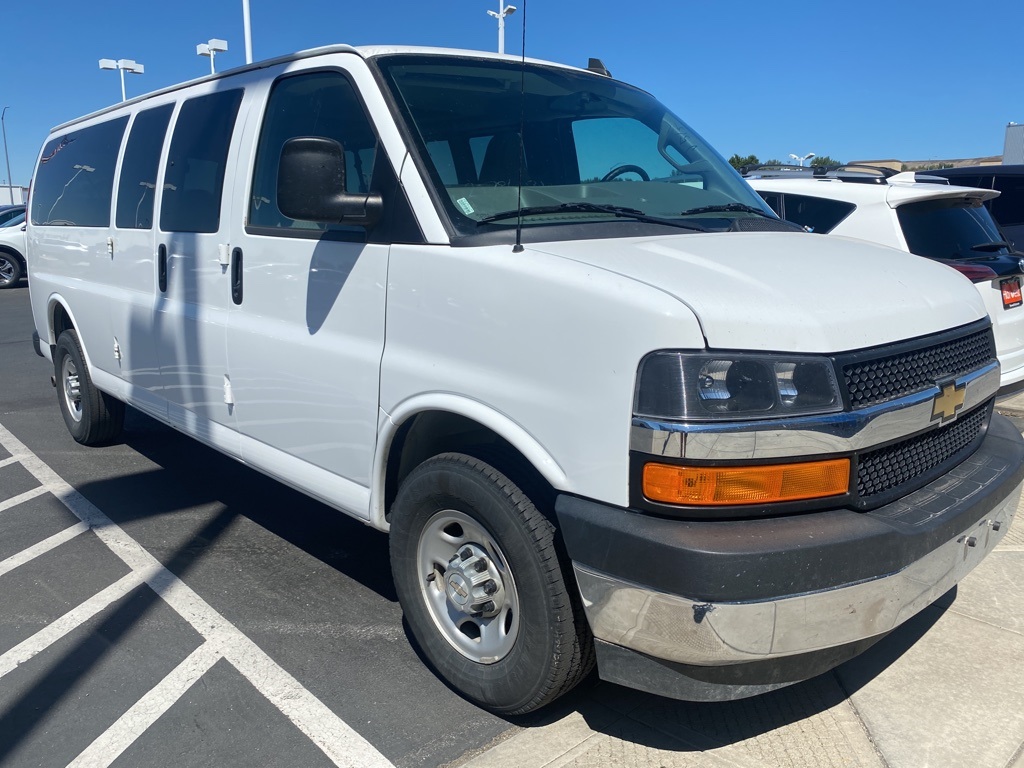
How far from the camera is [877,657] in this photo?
3.25 meters

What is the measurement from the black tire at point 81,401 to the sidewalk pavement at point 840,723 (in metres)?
4.27

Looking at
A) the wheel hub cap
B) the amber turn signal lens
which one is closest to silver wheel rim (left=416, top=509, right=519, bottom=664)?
the wheel hub cap

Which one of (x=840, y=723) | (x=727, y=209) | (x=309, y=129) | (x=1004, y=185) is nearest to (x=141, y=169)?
(x=309, y=129)

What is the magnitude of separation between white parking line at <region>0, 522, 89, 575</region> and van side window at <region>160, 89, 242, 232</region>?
5.53ft

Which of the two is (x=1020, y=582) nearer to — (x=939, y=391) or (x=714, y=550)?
(x=939, y=391)

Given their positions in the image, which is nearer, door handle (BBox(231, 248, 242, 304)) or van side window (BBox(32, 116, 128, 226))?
door handle (BBox(231, 248, 242, 304))

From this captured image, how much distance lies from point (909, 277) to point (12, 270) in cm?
1983

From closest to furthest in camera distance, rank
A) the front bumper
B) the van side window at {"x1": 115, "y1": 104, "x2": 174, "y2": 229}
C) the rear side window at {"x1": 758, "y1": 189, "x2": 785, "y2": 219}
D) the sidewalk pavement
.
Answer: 1. the front bumper
2. the sidewalk pavement
3. the van side window at {"x1": 115, "y1": 104, "x2": 174, "y2": 229}
4. the rear side window at {"x1": 758, "y1": 189, "x2": 785, "y2": 219}

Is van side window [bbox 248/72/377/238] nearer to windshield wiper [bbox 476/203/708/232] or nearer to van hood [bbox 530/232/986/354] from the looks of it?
windshield wiper [bbox 476/203/708/232]

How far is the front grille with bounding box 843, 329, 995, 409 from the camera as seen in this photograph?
7.60 ft

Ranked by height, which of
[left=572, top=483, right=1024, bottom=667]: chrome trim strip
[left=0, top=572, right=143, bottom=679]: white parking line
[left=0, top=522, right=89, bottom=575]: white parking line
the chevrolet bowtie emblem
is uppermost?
the chevrolet bowtie emblem

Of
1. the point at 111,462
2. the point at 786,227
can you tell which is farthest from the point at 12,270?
the point at 786,227

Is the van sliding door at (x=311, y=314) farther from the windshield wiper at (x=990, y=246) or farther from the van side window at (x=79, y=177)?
the windshield wiper at (x=990, y=246)

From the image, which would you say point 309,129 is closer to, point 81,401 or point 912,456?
point 912,456
